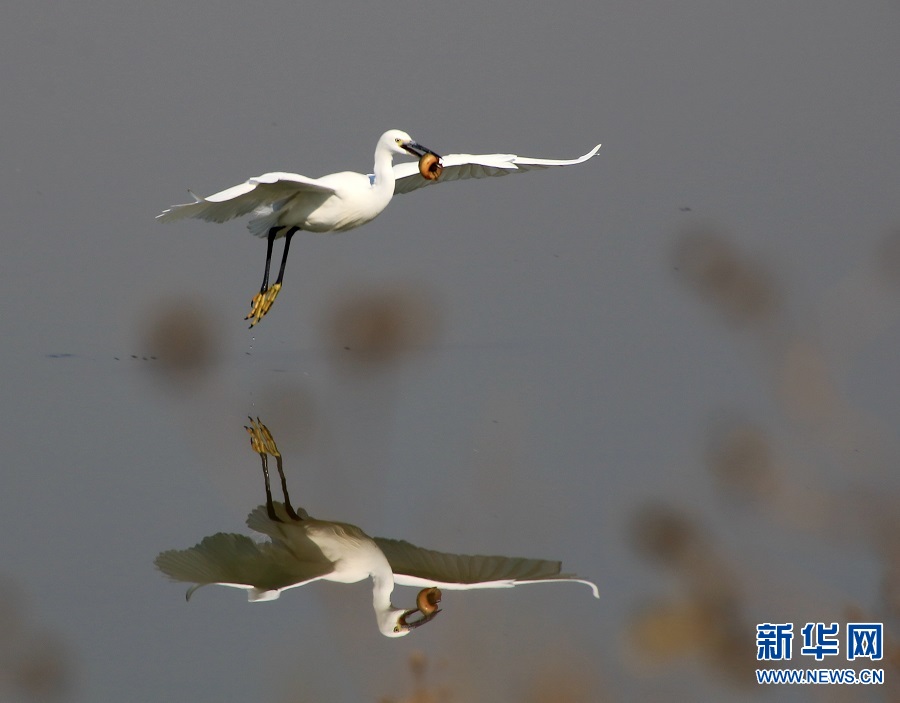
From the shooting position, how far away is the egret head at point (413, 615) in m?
3.88

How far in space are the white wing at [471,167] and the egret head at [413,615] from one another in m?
3.28

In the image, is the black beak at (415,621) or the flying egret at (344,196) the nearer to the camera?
the black beak at (415,621)

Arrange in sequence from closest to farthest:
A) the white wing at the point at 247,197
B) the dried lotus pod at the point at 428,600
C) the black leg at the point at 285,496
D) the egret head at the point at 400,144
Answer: the dried lotus pod at the point at 428,600
the black leg at the point at 285,496
the white wing at the point at 247,197
the egret head at the point at 400,144

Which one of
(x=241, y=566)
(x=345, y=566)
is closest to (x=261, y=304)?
(x=241, y=566)

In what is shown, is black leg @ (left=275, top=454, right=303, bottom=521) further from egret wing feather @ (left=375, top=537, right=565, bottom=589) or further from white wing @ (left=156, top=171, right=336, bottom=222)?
white wing @ (left=156, top=171, right=336, bottom=222)

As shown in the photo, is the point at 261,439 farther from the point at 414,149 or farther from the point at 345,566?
the point at 414,149

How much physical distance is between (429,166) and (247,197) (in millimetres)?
1217

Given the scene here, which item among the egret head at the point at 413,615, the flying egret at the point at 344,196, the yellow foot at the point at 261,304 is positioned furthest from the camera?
the yellow foot at the point at 261,304

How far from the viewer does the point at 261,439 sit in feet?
19.0

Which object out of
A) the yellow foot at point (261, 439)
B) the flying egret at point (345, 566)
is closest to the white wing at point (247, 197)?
the yellow foot at point (261, 439)

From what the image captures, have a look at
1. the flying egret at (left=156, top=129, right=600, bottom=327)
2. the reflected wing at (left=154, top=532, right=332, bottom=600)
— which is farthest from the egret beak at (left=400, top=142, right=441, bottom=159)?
the reflected wing at (left=154, top=532, right=332, bottom=600)

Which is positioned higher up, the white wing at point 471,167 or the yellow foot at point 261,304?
the white wing at point 471,167

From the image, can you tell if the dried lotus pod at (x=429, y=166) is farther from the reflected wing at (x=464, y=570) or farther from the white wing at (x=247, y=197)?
the reflected wing at (x=464, y=570)

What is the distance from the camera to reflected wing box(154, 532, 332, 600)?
4219 millimetres
